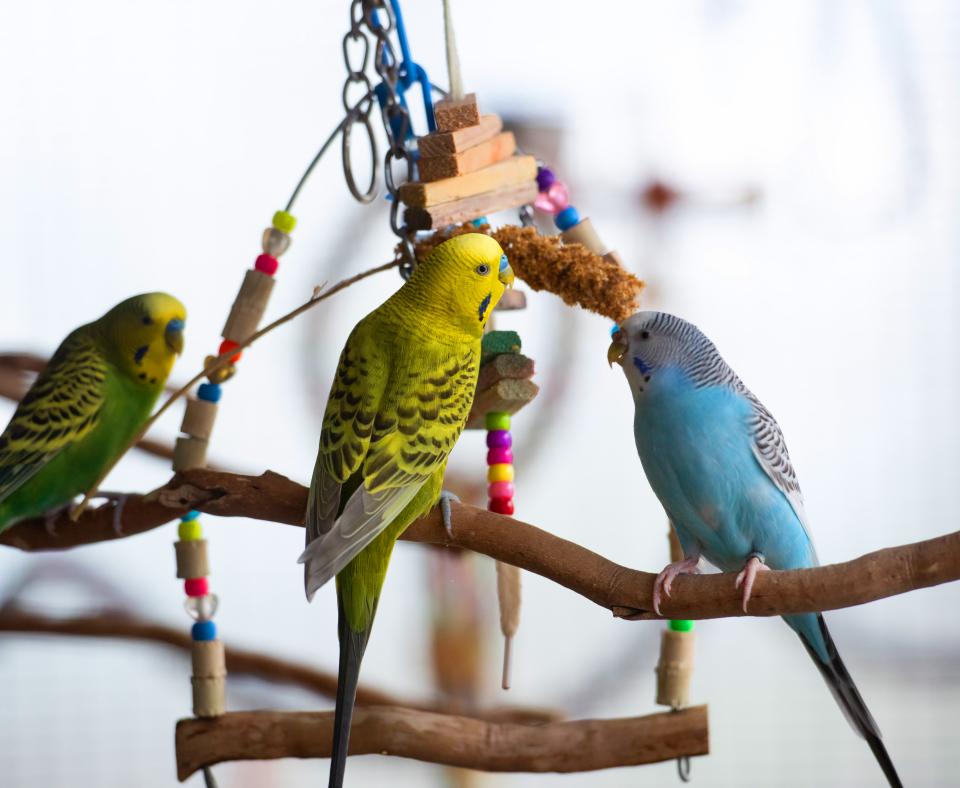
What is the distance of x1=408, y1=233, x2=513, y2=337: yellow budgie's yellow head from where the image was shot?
41.8 inches

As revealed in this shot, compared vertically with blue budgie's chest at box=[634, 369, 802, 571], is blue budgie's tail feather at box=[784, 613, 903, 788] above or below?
below

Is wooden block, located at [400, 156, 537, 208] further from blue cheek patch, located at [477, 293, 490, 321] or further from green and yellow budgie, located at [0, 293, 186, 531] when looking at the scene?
green and yellow budgie, located at [0, 293, 186, 531]

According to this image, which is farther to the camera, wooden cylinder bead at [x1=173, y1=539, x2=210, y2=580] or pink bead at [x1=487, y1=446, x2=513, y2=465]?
wooden cylinder bead at [x1=173, y1=539, x2=210, y2=580]

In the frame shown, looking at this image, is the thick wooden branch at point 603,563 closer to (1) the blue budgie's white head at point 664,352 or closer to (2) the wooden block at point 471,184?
(1) the blue budgie's white head at point 664,352

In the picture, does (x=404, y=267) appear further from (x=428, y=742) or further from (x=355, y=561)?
(x=428, y=742)

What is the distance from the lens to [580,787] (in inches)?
90.9

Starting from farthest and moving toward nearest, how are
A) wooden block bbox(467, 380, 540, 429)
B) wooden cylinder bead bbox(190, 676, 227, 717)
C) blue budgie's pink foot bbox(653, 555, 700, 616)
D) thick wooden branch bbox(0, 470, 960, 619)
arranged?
wooden cylinder bead bbox(190, 676, 227, 717) < wooden block bbox(467, 380, 540, 429) < blue budgie's pink foot bbox(653, 555, 700, 616) < thick wooden branch bbox(0, 470, 960, 619)

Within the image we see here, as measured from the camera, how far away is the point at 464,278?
3.48 ft

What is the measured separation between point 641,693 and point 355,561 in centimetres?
134

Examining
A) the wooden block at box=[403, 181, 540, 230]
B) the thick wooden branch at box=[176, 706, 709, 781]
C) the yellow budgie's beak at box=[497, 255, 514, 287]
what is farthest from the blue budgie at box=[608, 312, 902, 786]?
the thick wooden branch at box=[176, 706, 709, 781]

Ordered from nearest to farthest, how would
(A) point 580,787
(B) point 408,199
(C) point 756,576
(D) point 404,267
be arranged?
(C) point 756,576 < (B) point 408,199 < (D) point 404,267 < (A) point 580,787

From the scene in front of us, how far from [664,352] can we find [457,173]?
0.31 m

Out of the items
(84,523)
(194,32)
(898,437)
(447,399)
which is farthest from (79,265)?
(898,437)

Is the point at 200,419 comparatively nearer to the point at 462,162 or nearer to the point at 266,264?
the point at 266,264
